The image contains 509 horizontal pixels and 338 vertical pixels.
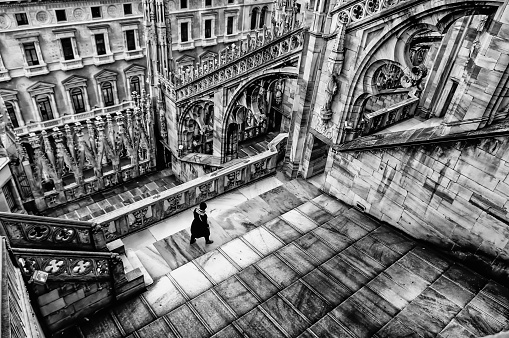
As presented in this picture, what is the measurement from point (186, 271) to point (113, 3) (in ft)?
102

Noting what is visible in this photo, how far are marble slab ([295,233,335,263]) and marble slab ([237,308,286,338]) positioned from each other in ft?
7.74

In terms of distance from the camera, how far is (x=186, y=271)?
9367mm

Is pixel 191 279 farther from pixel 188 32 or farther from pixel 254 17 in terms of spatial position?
pixel 254 17

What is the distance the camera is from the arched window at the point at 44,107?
107 ft

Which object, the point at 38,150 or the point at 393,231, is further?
the point at 38,150

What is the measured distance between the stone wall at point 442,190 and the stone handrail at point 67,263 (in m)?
7.55

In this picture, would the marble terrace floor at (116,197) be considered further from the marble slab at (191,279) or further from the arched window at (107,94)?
the arched window at (107,94)

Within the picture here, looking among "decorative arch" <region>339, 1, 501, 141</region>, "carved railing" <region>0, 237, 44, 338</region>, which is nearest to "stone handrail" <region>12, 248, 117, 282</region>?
"carved railing" <region>0, 237, 44, 338</region>

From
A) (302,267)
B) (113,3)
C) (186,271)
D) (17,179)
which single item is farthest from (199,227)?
(113,3)

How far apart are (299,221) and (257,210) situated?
147cm

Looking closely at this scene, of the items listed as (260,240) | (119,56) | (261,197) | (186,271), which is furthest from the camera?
(119,56)

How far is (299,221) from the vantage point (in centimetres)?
1124

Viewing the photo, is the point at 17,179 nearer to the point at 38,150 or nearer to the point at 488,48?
the point at 38,150

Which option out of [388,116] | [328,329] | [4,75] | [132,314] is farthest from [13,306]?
[4,75]
